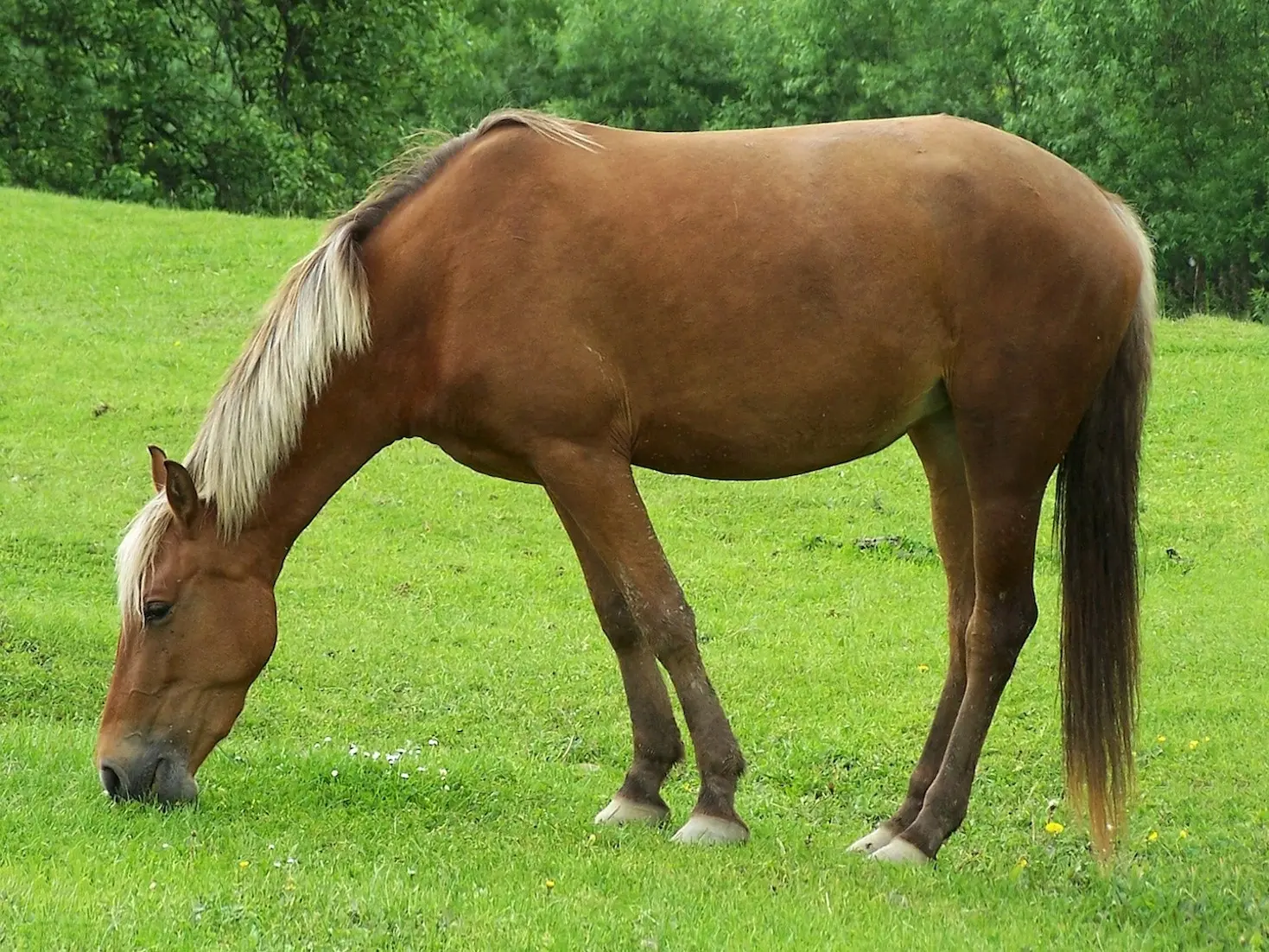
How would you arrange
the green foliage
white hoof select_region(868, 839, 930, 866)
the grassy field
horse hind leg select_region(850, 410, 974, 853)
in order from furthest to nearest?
the green foliage → horse hind leg select_region(850, 410, 974, 853) → white hoof select_region(868, 839, 930, 866) → the grassy field

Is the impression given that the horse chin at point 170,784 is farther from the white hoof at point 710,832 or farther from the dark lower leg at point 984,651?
Result: the dark lower leg at point 984,651

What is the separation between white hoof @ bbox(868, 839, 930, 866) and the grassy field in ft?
0.62

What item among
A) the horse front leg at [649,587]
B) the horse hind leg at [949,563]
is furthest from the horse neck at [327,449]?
the horse hind leg at [949,563]

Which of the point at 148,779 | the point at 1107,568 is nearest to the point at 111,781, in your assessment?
the point at 148,779

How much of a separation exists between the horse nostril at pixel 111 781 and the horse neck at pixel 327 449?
2.77ft

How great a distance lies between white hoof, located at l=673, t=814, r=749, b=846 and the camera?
4.82 m

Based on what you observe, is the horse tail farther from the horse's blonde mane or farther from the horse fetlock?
the horse's blonde mane

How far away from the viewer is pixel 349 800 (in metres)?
5.19

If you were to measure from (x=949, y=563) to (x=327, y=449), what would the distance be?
2.38 m

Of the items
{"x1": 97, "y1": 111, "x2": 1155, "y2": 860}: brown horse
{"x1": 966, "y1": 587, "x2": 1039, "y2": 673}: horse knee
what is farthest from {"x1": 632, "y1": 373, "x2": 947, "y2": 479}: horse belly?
{"x1": 966, "y1": 587, "x2": 1039, "y2": 673}: horse knee

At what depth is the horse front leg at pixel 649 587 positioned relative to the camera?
4.69 m

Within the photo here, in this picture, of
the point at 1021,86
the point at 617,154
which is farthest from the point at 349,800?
the point at 1021,86

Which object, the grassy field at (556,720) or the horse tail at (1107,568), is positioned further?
the horse tail at (1107,568)

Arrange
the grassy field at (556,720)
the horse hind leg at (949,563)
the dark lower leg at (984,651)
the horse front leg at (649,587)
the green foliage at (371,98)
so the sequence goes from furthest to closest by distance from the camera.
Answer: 1. the green foliage at (371,98)
2. the horse hind leg at (949,563)
3. the dark lower leg at (984,651)
4. the horse front leg at (649,587)
5. the grassy field at (556,720)
